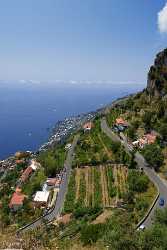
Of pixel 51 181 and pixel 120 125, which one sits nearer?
pixel 51 181

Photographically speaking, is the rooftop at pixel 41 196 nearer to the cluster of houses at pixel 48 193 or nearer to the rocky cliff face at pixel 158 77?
A: the cluster of houses at pixel 48 193

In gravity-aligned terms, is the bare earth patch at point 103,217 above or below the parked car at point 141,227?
below

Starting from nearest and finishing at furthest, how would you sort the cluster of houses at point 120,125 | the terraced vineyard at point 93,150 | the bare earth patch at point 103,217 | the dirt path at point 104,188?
the bare earth patch at point 103,217
the dirt path at point 104,188
the terraced vineyard at point 93,150
the cluster of houses at point 120,125

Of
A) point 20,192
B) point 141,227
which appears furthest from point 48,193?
point 141,227

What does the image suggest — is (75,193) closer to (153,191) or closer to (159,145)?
(153,191)

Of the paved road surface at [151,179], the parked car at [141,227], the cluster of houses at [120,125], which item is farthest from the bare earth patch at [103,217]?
the cluster of houses at [120,125]

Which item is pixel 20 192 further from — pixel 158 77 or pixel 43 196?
pixel 158 77
